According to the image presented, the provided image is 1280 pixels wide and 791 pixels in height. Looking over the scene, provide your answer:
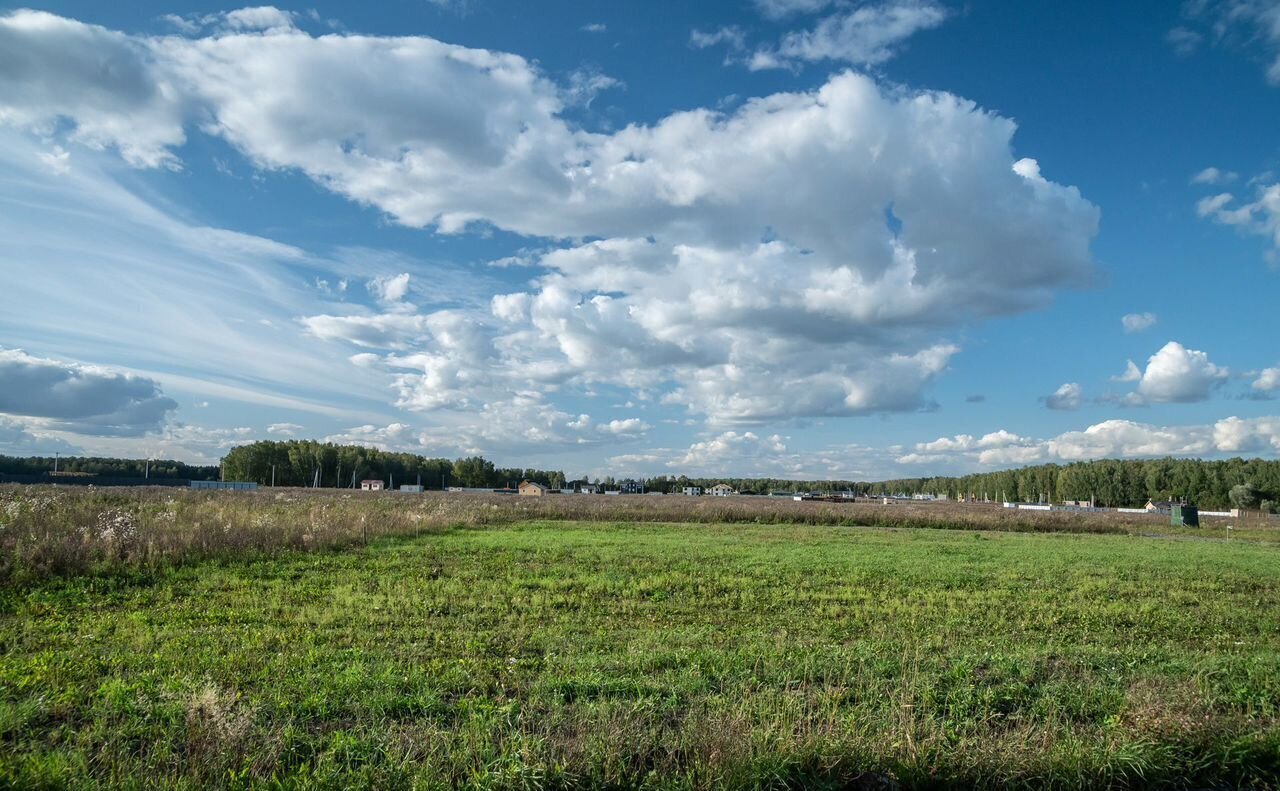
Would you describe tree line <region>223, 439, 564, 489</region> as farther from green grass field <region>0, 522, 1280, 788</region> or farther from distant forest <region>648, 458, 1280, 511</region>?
distant forest <region>648, 458, 1280, 511</region>

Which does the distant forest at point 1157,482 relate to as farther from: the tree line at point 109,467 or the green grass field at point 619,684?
the tree line at point 109,467

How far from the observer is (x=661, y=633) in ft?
39.3

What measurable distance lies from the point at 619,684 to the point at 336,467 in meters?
154

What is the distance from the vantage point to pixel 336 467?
14788 cm

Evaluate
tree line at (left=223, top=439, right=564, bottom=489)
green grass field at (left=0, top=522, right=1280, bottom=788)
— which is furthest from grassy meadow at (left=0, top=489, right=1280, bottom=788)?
tree line at (left=223, top=439, right=564, bottom=489)

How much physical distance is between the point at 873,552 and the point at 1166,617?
1225 centimetres

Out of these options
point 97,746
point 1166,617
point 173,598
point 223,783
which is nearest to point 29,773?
point 97,746

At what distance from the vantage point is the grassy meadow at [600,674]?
245 inches

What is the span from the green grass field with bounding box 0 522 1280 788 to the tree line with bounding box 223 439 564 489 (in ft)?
405

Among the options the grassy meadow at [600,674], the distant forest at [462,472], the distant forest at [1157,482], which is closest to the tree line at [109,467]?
the distant forest at [462,472]

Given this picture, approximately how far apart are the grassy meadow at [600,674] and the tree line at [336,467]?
121583 millimetres

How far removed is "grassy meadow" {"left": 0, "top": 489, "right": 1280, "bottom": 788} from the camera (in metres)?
6.23

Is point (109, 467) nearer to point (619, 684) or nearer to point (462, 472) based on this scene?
point (462, 472)

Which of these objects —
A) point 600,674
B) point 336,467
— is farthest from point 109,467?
point 600,674
